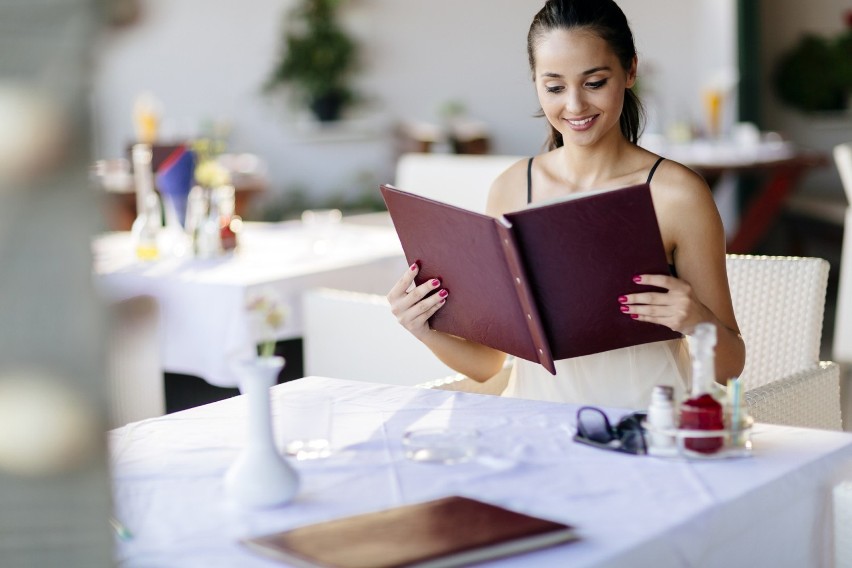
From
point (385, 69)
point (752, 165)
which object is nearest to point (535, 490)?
point (752, 165)

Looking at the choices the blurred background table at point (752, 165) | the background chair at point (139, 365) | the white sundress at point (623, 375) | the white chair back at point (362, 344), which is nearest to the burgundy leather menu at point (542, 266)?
the white sundress at point (623, 375)

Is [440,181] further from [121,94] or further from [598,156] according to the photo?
[121,94]

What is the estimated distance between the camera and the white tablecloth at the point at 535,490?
3.98 feet

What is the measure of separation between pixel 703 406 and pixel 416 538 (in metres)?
0.45

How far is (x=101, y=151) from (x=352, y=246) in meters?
3.36

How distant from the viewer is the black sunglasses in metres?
1.49

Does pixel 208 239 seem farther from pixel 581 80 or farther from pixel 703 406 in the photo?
pixel 703 406

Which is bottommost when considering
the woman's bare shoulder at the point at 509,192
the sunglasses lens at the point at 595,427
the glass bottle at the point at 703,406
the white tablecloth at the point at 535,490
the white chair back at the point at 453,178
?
the white tablecloth at the point at 535,490

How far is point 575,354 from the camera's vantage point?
6.35ft

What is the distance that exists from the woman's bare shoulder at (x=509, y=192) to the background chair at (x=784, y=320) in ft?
1.73

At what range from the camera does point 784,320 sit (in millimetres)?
2504

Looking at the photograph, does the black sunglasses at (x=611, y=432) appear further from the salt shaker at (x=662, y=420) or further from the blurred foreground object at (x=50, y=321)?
Result: the blurred foreground object at (x=50, y=321)

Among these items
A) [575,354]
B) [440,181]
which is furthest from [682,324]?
[440,181]

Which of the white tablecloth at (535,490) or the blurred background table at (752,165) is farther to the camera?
the blurred background table at (752,165)
